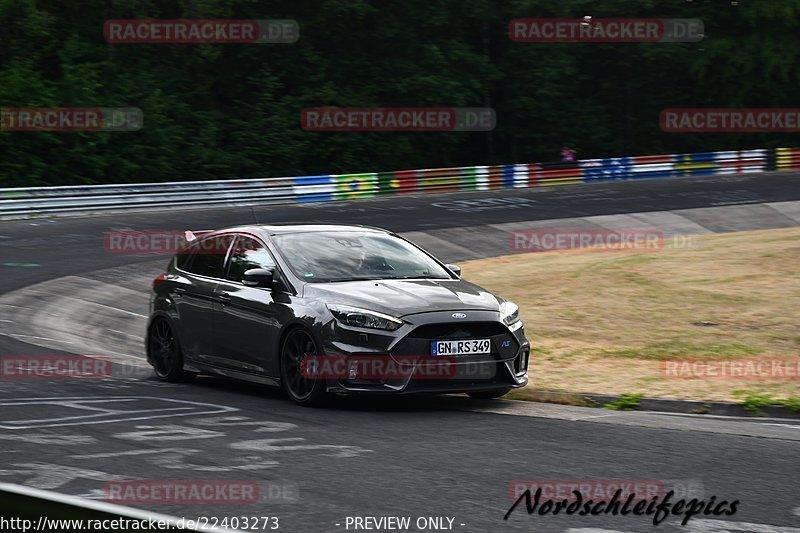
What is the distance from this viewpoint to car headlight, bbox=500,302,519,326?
10057 millimetres

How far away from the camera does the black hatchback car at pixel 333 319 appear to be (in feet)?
31.2

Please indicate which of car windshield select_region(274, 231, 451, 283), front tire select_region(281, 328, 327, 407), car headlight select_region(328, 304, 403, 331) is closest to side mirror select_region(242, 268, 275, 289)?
car windshield select_region(274, 231, 451, 283)

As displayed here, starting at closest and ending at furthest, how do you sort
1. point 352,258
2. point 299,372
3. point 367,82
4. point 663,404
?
point 299,372
point 663,404
point 352,258
point 367,82

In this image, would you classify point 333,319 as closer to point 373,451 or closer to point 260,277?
point 260,277

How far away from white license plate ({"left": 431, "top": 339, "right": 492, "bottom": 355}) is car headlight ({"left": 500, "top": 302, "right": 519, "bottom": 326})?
326 millimetres

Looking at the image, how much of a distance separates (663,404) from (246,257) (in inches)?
158

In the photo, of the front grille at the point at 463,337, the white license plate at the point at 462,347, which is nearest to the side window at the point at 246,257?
the front grille at the point at 463,337

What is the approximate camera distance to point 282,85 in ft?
160

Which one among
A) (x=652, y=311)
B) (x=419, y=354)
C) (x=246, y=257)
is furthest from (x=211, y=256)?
(x=652, y=311)

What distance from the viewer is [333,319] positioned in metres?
9.61

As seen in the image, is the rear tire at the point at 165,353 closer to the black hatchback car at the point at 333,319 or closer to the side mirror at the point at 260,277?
the black hatchback car at the point at 333,319

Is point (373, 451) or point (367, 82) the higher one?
point (367, 82)

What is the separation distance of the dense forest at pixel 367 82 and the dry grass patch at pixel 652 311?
74.0 feet

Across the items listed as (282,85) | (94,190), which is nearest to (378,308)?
(94,190)
